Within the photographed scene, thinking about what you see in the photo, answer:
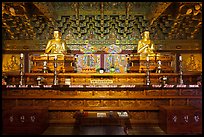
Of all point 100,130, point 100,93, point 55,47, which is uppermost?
point 55,47

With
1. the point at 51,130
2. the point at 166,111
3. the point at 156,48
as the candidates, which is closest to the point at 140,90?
the point at 166,111

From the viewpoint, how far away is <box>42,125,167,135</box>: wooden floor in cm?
433

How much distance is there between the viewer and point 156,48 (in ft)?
31.5

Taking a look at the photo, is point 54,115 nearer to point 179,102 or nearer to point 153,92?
point 153,92

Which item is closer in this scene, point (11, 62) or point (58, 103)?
point (58, 103)

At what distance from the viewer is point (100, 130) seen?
4.35m

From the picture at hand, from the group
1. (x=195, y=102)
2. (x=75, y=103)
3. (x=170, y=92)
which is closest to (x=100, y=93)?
(x=75, y=103)

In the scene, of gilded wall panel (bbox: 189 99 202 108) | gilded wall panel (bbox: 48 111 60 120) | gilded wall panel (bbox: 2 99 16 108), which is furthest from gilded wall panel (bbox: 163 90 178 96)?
gilded wall panel (bbox: 2 99 16 108)

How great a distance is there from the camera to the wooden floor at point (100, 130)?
433 cm

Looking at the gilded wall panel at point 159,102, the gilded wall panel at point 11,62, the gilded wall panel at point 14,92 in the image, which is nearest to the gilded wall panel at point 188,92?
the gilded wall panel at point 159,102

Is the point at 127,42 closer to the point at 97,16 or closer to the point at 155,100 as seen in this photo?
the point at 97,16

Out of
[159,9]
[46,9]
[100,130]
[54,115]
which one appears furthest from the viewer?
[46,9]

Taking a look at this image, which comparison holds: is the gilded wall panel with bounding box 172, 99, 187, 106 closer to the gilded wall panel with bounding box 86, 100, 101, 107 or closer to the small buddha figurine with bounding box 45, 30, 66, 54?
the gilded wall panel with bounding box 86, 100, 101, 107

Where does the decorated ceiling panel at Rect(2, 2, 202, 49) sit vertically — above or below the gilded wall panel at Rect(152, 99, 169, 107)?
above
